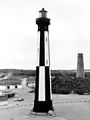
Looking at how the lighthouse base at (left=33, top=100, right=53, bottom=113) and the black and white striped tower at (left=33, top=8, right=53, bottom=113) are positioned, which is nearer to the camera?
the black and white striped tower at (left=33, top=8, right=53, bottom=113)

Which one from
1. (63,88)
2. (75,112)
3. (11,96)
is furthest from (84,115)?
(63,88)

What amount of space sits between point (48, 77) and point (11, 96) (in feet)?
89.9

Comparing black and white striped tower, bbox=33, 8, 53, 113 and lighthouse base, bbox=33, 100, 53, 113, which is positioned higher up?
black and white striped tower, bbox=33, 8, 53, 113

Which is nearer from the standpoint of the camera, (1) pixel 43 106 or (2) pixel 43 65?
(2) pixel 43 65

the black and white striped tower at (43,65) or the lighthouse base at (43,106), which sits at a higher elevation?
the black and white striped tower at (43,65)

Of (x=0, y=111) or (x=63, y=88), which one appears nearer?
(x=0, y=111)

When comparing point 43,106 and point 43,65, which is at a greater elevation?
point 43,65

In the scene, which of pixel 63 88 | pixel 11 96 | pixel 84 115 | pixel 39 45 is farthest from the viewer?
pixel 63 88

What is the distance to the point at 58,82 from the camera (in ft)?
230

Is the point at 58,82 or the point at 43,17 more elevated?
the point at 43,17

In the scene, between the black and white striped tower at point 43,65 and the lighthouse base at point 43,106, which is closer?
the black and white striped tower at point 43,65

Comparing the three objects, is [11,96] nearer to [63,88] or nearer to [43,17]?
[63,88]

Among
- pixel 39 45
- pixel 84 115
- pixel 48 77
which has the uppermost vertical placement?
pixel 39 45

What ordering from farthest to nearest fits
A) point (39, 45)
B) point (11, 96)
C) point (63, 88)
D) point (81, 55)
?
1. point (81, 55)
2. point (63, 88)
3. point (11, 96)
4. point (39, 45)
